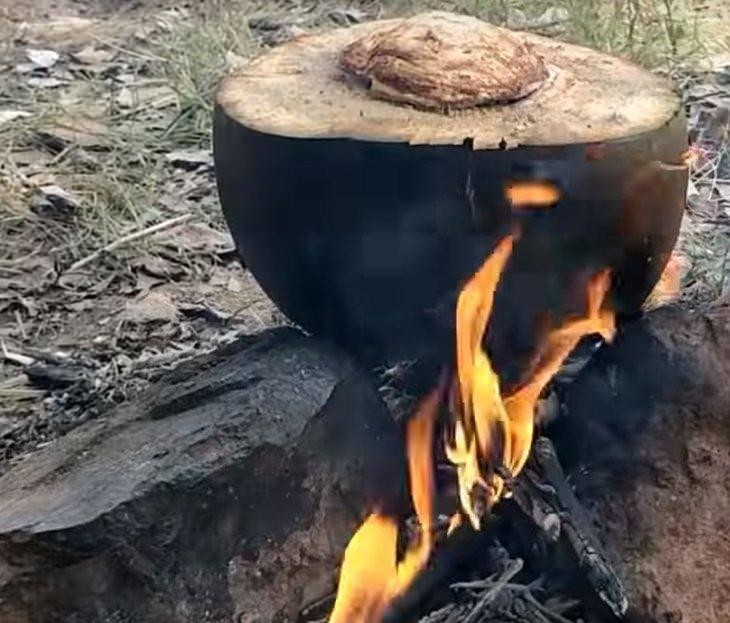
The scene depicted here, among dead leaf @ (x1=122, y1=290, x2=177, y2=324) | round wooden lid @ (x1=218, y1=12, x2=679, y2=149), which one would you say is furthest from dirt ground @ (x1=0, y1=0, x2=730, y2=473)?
round wooden lid @ (x1=218, y1=12, x2=679, y2=149)

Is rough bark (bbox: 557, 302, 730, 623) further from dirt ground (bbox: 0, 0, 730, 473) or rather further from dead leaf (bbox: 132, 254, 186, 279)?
dead leaf (bbox: 132, 254, 186, 279)

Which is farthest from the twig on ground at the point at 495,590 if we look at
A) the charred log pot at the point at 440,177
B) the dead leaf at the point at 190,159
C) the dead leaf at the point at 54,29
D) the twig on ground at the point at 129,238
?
the dead leaf at the point at 54,29

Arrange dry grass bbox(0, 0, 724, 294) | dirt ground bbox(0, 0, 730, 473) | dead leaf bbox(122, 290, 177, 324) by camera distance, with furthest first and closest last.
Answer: dry grass bbox(0, 0, 724, 294) → dead leaf bbox(122, 290, 177, 324) → dirt ground bbox(0, 0, 730, 473)

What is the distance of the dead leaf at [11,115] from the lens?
3.85 meters

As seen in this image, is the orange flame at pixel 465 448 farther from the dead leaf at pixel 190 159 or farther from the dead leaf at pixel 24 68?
the dead leaf at pixel 24 68

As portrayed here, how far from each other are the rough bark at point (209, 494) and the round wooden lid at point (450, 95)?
13.9 inches

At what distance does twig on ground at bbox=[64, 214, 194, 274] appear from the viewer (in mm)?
3146

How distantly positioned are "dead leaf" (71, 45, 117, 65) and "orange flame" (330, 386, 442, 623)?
262 cm

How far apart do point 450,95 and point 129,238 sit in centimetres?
147

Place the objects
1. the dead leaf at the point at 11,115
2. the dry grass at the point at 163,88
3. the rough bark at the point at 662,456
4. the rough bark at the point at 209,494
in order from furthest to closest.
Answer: the dead leaf at the point at 11,115
the dry grass at the point at 163,88
the rough bark at the point at 662,456
the rough bark at the point at 209,494

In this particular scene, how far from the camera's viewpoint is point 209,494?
1764 mm

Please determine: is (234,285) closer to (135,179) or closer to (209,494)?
(135,179)

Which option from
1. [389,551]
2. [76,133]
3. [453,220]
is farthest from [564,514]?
[76,133]

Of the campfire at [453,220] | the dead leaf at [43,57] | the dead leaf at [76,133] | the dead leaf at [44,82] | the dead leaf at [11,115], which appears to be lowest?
the dead leaf at [43,57]
